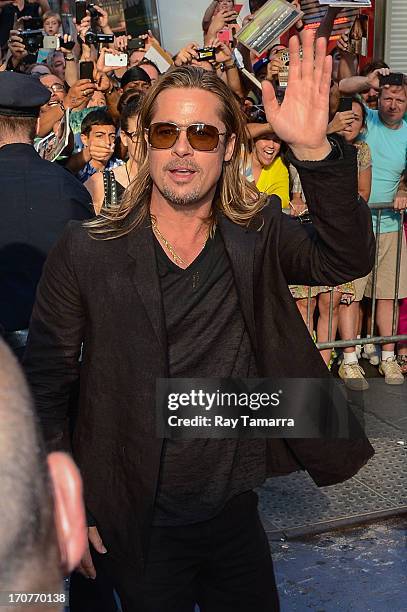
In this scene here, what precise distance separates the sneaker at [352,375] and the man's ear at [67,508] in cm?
579

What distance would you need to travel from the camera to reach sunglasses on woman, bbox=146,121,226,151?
288cm

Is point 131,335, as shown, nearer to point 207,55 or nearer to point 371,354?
point 371,354

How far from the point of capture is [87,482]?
276 centimetres

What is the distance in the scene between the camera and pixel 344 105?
22.5 feet

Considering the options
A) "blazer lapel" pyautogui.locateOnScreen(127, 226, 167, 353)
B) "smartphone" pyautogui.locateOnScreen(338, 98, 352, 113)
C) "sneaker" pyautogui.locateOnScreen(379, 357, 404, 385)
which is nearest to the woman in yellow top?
"smartphone" pyautogui.locateOnScreen(338, 98, 352, 113)

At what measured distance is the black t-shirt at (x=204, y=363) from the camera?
2.66 m

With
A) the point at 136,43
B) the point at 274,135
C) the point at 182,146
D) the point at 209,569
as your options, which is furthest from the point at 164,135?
the point at 136,43

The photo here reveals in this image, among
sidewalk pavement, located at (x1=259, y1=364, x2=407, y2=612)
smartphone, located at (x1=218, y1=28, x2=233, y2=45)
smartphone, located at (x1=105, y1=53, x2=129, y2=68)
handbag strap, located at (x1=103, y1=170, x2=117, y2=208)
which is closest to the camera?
sidewalk pavement, located at (x1=259, y1=364, x2=407, y2=612)

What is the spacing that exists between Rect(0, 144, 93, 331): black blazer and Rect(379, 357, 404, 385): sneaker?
362 cm

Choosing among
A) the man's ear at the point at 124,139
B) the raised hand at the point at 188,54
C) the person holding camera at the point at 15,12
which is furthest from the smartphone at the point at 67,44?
the man's ear at the point at 124,139

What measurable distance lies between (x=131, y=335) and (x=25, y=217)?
4.44 feet

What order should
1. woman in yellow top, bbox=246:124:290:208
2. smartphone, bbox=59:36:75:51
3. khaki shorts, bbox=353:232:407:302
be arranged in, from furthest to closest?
smartphone, bbox=59:36:75:51 → khaki shorts, bbox=353:232:407:302 → woman in yellow top, bbox=246:124:290:208

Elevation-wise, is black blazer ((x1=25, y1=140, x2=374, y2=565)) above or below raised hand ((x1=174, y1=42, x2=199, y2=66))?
below

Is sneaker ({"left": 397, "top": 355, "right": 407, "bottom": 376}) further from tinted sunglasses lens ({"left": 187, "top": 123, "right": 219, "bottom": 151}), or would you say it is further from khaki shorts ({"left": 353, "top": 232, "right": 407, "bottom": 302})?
tinted sunglasses lens ({"left": 187, "top": 123, "right": 219, "bottom": 151})
